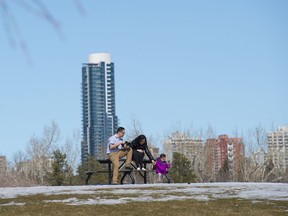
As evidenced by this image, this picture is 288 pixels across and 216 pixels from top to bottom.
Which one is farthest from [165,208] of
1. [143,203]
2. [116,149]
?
[116,149]

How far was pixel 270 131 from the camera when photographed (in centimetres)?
7231

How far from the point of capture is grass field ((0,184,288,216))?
1254 centimetres

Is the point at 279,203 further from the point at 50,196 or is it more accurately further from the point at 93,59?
the point at 93,59

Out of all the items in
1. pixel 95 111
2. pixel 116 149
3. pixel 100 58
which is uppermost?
pixel 100 58

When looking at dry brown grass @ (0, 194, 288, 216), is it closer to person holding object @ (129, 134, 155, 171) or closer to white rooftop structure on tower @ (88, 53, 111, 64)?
person holding object @ (129, 134, 155, 171)

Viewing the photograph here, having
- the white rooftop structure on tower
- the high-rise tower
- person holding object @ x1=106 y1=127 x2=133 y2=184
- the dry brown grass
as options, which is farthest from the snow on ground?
the white rooftop structure on tower

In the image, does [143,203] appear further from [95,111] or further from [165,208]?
[95,111]

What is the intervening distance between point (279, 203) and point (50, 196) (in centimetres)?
455

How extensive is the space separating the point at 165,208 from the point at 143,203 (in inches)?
25.4

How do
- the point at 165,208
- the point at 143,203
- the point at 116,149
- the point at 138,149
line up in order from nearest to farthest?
1. the point at 165,208
2. the point at 143,203
3. the point at 116,149
4. the point at 138,149

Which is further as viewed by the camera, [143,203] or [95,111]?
[95,111]

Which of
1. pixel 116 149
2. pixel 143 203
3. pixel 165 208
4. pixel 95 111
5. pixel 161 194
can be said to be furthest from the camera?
pixel 95 111

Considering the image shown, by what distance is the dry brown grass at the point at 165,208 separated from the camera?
12.4 m

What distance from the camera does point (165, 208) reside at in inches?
506
